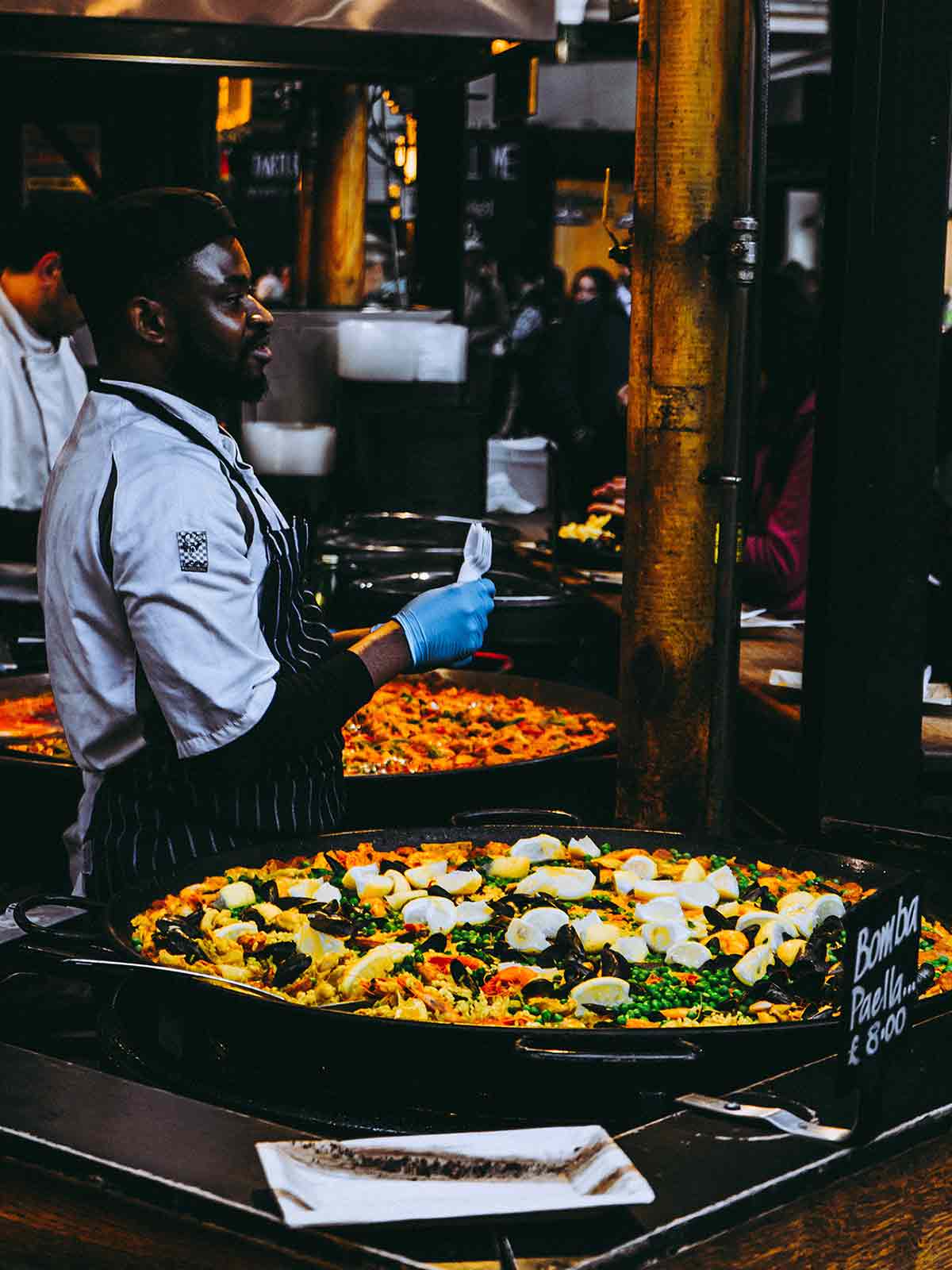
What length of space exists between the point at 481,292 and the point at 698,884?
13.7m

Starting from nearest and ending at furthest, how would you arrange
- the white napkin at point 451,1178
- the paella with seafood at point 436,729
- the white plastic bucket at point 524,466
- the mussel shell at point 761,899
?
the white napkin at point 451,1178 < the mussel shell at point 761,899 < the paella with seafood at point 436,729 < the white plastic bucket at point 524,466

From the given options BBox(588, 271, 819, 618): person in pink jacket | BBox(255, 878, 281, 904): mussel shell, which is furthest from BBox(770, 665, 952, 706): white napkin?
BBox(255, 878, 281, 904): mussel shell

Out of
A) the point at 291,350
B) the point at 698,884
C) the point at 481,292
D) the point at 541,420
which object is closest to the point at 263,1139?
the point at 698,884

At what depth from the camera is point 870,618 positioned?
136 inches

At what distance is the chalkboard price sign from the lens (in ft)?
5.27

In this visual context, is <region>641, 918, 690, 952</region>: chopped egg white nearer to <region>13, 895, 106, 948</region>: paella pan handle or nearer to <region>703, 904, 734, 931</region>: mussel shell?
<region>703, 904, 734, 931</region>: mussel shell

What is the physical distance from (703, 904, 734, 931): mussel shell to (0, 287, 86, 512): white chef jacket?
467cm

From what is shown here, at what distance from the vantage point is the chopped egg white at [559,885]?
2.53m

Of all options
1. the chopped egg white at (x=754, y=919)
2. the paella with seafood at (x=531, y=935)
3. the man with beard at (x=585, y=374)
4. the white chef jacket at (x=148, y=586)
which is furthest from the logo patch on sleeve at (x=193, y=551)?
the man with beard at (x=585, y=374)

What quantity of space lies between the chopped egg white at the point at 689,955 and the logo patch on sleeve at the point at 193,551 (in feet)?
3.03

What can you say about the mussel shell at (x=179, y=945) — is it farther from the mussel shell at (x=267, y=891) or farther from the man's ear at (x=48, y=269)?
the man's ear at (x=48, y=269)

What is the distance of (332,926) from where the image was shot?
2.29 m

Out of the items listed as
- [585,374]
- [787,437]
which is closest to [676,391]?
[787,437]

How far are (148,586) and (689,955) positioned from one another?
0.99 m
